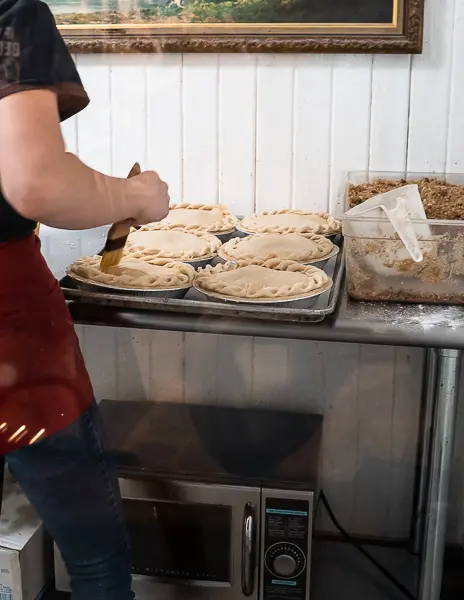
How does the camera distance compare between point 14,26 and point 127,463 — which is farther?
point 127,463

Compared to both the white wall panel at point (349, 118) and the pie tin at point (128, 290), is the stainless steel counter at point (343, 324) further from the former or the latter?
the white wall panel at point (349, 118)

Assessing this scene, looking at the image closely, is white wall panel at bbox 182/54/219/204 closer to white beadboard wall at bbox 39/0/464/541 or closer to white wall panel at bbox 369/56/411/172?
white beadboard wall at bbox 39/0/464/541

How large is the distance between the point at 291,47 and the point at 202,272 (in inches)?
12.3

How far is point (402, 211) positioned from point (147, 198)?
0.34 metres

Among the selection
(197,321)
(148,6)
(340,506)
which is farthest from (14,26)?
(340,506)

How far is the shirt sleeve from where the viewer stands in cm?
54

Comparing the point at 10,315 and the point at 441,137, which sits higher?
the point at 441,137

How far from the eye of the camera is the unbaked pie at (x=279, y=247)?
879 millimetres

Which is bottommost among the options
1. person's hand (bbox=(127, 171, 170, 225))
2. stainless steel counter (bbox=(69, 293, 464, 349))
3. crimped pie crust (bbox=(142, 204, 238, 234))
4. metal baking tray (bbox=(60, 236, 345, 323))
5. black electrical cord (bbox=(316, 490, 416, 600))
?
black electrical cord (bbox=(316, 490, 416, 600))

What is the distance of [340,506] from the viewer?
96 centimetres

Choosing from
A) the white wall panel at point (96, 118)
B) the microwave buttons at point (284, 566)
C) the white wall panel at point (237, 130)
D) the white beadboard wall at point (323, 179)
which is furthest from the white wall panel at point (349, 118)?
the microwave buttons at point (284, 566)

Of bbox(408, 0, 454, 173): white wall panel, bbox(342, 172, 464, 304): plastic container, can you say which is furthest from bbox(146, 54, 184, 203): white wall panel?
bbox(408, 0, 454, 173): white wall panel

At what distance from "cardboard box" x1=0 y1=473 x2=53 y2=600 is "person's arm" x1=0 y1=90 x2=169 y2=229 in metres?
0.27

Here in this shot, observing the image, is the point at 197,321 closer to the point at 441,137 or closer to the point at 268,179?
the point at 268,179
